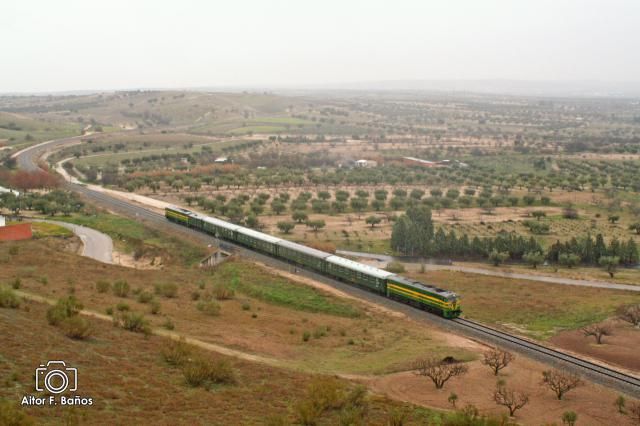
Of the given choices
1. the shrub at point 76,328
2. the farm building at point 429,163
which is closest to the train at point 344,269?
the shrub at point 76,328

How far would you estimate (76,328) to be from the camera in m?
28.6

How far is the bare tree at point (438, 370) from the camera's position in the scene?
98.1 feet

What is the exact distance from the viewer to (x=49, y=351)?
25.9m

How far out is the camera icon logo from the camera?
22297 millimetres

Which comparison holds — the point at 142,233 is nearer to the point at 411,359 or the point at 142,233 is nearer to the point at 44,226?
the point at 44,226

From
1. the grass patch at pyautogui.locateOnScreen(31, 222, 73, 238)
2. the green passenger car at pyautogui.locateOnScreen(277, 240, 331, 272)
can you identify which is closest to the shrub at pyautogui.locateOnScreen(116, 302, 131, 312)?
the green passenger car at pyautogui.locateOnScreen(277, 240, 331, 272)

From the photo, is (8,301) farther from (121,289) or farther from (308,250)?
(308,250)

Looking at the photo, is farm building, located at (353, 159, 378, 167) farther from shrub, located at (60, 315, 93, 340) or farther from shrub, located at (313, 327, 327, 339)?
shrub, located at (60, 315, 93, 340)

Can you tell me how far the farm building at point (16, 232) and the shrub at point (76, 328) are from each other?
123 ft

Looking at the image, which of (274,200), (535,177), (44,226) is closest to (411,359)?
(44,226)

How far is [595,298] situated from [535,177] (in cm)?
8055

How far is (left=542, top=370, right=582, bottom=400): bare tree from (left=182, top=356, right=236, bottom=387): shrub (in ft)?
52.5

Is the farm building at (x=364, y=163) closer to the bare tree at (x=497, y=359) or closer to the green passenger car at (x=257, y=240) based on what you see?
the green passenger car at (x=257, y=240)

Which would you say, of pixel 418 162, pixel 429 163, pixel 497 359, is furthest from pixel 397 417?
pixel 418 162
